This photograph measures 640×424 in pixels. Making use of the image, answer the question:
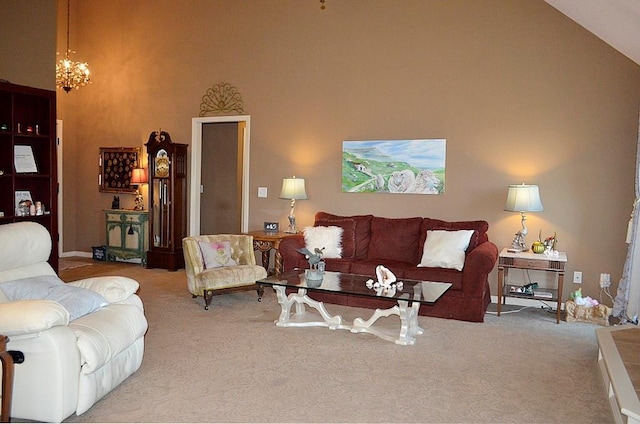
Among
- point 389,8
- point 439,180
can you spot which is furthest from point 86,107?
point 439,180

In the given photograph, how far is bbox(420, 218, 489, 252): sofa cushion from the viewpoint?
17.7ft

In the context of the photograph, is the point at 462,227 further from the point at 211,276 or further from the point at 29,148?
the point at 29,148

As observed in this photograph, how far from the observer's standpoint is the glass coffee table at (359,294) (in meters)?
4.23

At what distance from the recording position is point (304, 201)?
6797 millimetres

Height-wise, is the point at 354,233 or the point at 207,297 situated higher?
the point at 354,233

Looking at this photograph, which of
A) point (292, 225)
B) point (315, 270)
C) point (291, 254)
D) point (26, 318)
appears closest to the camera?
point (26, 318)

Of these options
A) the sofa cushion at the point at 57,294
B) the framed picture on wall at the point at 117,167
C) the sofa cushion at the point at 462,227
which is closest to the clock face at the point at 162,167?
the framed picture on wall at the point at 117,167

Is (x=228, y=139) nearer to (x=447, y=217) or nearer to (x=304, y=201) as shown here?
(x=304, y=201)

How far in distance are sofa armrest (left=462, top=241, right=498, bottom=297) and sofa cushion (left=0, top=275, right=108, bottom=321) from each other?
10.4 feet

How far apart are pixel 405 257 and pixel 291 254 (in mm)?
1229

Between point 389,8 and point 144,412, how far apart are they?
508cm

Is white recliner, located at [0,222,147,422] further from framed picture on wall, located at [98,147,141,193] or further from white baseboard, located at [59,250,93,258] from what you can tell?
white baseboard, located at [59,250,93,258]

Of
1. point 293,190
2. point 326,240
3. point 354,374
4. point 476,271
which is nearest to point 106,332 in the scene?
point 354,374

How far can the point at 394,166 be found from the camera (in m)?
6.25
